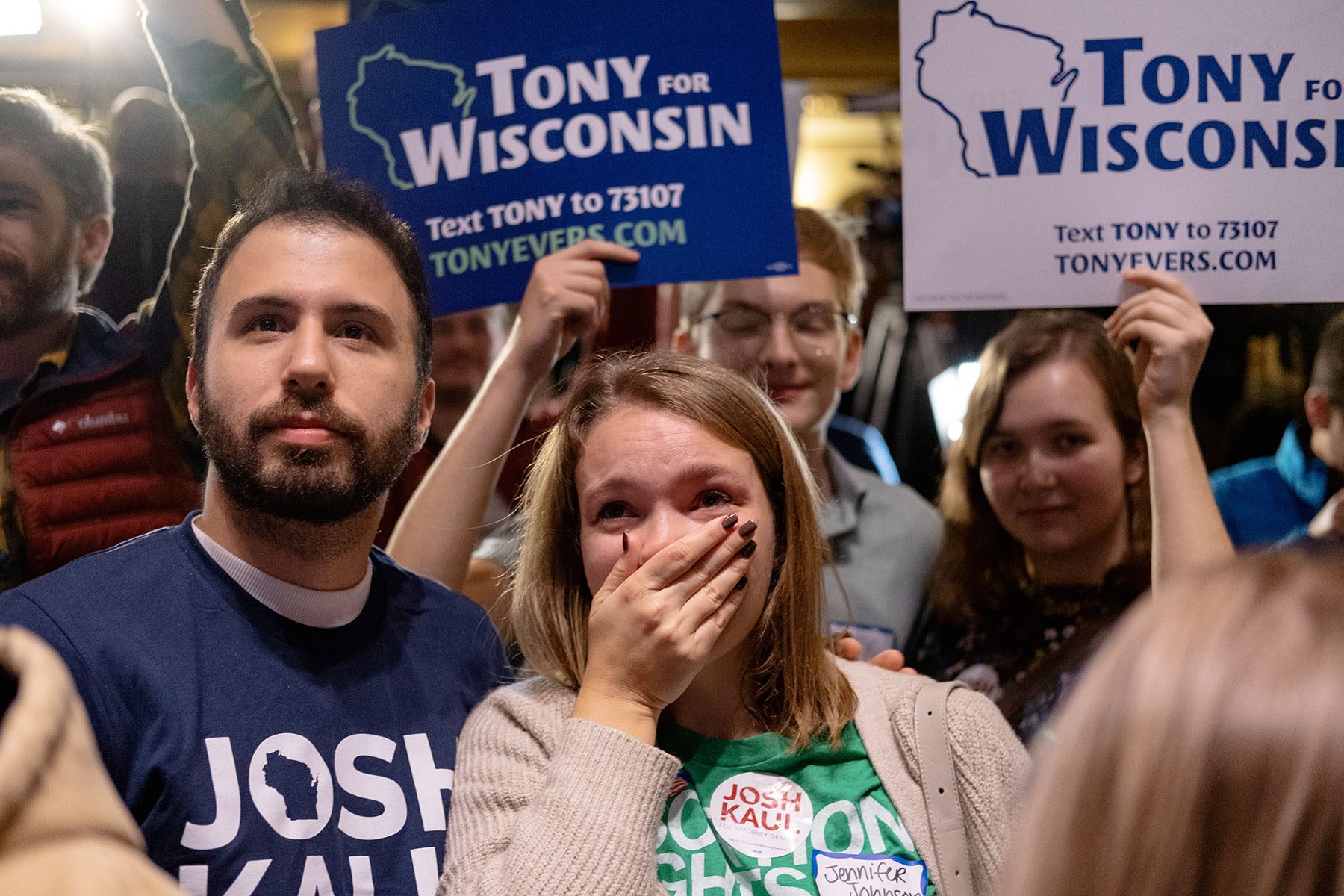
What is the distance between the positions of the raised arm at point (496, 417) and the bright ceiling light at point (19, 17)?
1.19 meters

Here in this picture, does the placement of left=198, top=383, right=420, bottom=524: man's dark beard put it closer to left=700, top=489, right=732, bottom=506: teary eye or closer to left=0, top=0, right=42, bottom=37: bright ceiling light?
left=700, top=489, right=732, bottom=506: teary eye

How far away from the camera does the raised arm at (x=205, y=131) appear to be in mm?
2590

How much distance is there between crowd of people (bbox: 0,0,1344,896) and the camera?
2.86ft

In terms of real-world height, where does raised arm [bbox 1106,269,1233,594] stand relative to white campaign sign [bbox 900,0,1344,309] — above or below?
below

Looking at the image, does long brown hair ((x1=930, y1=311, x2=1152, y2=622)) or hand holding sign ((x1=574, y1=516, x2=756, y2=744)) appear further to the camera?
long brown hair ((x1=930, y1=311, x2=1152, y2=622))

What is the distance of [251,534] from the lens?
190cm

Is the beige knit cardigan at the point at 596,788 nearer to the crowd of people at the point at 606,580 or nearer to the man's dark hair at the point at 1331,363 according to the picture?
the crowd of people at the point at 606,580

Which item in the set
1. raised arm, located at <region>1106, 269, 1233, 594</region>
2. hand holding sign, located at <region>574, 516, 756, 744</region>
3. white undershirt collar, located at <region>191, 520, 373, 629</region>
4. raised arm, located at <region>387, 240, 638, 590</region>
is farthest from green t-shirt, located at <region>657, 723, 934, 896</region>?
raised arm, located at <region>1106, 269, 1233, 594</region>

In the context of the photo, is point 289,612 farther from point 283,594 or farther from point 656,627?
point 656,627

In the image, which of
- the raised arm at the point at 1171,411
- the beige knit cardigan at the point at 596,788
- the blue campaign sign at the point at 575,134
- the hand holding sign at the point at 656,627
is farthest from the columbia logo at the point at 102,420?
the raised arm at the point at 1171,411

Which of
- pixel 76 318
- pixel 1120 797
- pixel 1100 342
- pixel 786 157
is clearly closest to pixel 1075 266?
pixel 1100 342

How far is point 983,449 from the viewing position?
2.75 meters

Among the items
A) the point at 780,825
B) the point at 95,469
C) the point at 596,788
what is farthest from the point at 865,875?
the point at 95,469

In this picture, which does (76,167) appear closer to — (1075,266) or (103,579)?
(103,579)
